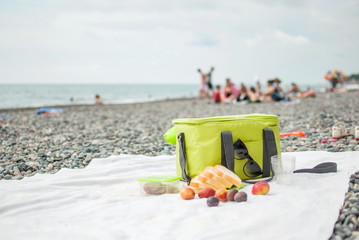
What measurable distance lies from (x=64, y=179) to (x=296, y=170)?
98.2 inches

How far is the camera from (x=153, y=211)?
285cm

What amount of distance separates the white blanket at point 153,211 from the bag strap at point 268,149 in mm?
209

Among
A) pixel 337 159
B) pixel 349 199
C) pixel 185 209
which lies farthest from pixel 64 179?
pixel 337 159

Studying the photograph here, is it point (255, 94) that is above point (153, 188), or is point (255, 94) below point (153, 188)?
above

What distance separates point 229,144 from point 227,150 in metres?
0.06

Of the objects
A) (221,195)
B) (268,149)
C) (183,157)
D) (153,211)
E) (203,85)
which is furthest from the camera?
(203,85)

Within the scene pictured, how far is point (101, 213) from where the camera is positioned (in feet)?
9.49

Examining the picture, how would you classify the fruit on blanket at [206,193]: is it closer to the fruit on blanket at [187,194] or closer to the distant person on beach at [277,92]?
the fruit on blanket at [187,194]

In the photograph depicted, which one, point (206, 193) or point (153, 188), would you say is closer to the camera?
point (206, 193)

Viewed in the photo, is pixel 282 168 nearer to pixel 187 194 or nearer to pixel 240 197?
pixel 240 197

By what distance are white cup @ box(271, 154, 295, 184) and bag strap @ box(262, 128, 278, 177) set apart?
0.50 feet

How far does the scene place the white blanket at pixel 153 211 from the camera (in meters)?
2.42

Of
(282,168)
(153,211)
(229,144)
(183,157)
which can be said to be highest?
(229,144)

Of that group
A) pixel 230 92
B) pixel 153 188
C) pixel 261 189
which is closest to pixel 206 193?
pixel 261 189
